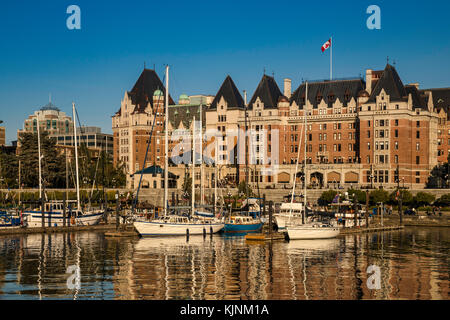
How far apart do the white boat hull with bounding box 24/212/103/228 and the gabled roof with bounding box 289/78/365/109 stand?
66.5 metres

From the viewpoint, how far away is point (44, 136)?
169500 millimetres

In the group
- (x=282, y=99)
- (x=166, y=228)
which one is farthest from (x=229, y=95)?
(x=166, y=228)

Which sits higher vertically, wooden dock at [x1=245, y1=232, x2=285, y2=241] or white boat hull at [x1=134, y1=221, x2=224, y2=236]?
white boat hull at [x1=134, y1=221, x2=224, y2=236]

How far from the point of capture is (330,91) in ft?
492

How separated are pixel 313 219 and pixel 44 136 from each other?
300ft

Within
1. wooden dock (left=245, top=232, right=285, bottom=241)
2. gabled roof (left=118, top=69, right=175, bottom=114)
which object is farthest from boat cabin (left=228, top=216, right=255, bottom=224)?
gabled roof (left=118, top=69, right=175, bottom=114)

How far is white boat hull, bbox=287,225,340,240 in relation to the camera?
269ft

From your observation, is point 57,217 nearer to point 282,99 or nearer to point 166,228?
point 166,228

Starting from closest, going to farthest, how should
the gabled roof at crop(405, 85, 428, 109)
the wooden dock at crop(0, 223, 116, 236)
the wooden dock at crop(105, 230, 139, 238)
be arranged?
the wooden dock at crop(105, 230, 139, 238)
the wooden dock at crop(0, 223, 116, 236)
the gabled roof at crop(405, 85, 428, 109)

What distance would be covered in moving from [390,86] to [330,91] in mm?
14554

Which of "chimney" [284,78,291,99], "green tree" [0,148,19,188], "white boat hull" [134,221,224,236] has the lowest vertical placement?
"white boat hull" [134,221,224,236]

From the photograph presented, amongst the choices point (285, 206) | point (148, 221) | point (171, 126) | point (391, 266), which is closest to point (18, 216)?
point (148, 221)

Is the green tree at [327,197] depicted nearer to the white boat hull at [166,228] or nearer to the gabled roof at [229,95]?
the gabled roof at [229,95]

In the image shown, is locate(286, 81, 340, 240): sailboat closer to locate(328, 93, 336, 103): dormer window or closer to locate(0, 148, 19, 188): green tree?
locate(328, 93, 336, 103): dormer window
